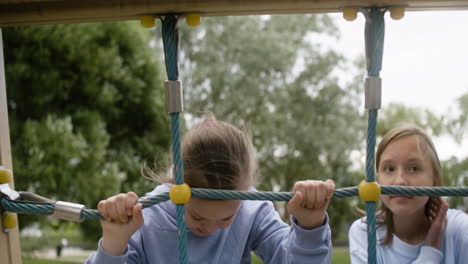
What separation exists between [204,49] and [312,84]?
170cm

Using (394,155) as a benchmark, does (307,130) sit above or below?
below

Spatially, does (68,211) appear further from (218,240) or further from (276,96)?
(276,96)

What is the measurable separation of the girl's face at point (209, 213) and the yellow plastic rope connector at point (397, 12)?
1.32 feet

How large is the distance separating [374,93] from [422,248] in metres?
0.48

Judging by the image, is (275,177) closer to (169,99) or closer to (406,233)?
(406,233)

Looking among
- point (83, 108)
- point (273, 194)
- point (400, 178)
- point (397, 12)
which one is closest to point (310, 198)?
point (273, 194)

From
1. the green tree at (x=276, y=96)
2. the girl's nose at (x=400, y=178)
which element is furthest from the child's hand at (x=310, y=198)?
the green tree at (x=276, y=96)

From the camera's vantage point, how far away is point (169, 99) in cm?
72

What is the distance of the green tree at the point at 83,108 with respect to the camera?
4766 millimetres

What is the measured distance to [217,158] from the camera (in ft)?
2.91

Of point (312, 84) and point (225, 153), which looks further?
point (312, 84)

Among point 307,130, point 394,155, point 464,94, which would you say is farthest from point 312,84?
point 394,155

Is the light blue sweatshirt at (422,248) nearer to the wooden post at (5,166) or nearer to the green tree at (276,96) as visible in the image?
the wooden post at (5,166)

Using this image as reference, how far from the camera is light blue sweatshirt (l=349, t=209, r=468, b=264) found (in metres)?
1.00
